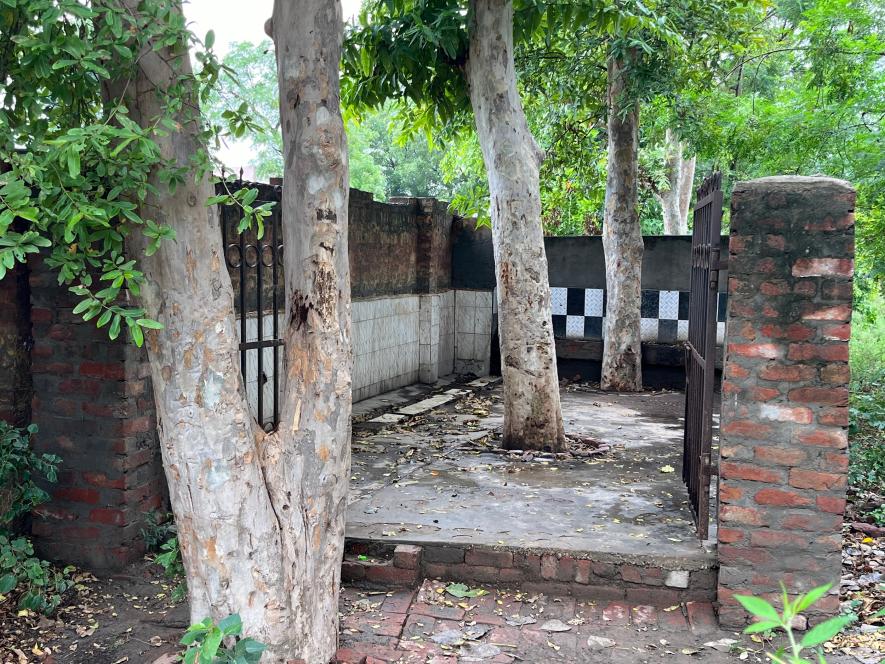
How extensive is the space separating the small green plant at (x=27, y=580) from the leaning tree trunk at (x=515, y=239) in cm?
340

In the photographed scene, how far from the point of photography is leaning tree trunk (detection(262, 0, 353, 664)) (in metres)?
3.12

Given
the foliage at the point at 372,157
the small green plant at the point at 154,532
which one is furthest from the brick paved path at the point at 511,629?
the foliage at the point at 372,157

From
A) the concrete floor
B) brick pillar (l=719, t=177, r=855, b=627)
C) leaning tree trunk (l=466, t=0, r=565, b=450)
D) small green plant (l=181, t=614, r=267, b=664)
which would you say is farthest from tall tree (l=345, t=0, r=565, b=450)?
small green plant (l=181, t=614, r=267, b=664)

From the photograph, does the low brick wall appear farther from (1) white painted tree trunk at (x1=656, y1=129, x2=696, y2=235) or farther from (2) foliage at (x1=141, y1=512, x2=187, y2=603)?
(1) white painted tree trunk at (x1=656, y1=129, x2=696, y2=235)

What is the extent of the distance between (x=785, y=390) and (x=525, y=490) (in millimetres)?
1980

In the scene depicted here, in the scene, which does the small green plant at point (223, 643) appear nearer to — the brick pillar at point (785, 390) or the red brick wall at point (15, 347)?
the red brick wall at point (15, 347)

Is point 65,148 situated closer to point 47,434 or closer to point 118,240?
point 118,240

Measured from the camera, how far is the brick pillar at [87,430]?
407 centimetres

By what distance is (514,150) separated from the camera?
6.14 meters

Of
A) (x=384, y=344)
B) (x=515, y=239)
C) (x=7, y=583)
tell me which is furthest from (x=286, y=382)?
(x=384, y=344)

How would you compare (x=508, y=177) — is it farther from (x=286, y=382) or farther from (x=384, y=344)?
(x=286, y=382)

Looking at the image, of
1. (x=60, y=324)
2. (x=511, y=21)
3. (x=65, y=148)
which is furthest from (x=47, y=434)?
(x=511, y=21)

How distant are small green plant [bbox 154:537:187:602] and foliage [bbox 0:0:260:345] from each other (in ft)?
4.12

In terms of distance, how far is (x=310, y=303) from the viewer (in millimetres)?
3170
